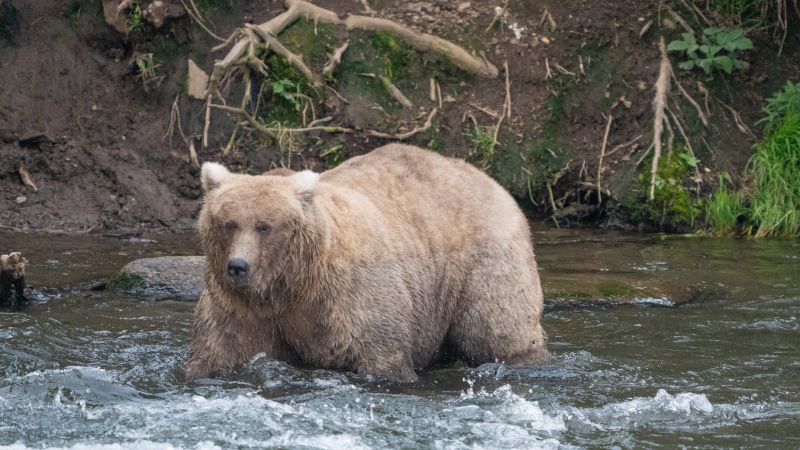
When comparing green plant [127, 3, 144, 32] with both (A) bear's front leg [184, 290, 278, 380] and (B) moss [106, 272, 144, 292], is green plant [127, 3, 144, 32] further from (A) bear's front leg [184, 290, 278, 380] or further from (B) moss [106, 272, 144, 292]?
(A) bear's front leg [184, 290, 278, 380]

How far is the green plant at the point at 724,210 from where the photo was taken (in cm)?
1259

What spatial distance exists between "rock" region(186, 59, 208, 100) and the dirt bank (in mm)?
116

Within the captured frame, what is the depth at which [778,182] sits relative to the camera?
12.6m

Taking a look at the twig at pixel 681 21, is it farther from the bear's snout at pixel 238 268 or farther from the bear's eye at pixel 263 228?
the bear's snout at pixel 238 268

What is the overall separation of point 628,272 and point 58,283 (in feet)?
15.4

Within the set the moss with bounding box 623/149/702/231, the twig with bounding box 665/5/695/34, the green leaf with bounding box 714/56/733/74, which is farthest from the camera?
the twig with bounding box 665/5/695/34

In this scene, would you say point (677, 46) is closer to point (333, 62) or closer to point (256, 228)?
point (333, 62)

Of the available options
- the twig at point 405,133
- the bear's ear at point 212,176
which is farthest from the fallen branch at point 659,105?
the bear's ear at point 212,176

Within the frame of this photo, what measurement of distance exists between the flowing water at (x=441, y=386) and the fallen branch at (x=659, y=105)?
2.12 metres

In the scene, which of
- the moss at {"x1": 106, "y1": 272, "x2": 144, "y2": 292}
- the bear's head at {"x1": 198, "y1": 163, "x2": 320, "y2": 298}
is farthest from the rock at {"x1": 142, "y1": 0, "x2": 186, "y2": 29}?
the bear's head at {"x1": 198, "y1": 163, "x2": 320, "y2": 298}

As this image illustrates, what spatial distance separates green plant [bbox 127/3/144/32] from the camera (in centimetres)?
1336

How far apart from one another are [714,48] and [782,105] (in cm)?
93

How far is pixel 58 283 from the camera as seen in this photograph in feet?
33.4

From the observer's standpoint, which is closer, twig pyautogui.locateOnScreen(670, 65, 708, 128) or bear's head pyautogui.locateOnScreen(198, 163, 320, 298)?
bear's head pyautogui.locateOnScreen(198, 163, 320, 298)
